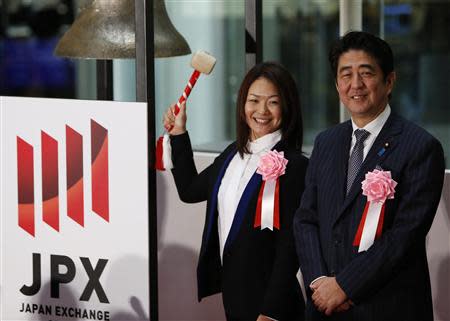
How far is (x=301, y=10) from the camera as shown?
888cm

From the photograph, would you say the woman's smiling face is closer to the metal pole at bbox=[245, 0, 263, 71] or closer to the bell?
the metal pole at bbox=[245, 0, 263, 71]

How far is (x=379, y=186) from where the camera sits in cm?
316

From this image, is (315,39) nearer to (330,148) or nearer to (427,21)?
(427,21)

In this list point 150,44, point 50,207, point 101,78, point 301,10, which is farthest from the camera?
point 301,10

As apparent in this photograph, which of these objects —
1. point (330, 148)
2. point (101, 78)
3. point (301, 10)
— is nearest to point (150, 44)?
point (330, 148)

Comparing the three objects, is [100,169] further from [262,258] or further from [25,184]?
[262,258]

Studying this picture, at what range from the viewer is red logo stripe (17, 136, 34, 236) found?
3.94 m

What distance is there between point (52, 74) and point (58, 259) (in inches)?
351

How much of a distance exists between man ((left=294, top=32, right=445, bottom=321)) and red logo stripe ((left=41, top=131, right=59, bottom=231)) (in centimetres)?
89

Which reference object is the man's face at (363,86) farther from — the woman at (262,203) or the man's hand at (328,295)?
the man's hand at (328,295)

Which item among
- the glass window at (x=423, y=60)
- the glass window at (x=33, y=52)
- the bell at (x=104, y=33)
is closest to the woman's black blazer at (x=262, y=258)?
the bell at (x=104, y=33)

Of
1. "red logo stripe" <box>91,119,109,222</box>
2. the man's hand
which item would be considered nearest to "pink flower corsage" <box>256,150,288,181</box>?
the man's hand

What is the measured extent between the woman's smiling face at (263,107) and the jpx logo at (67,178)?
510 millimetres

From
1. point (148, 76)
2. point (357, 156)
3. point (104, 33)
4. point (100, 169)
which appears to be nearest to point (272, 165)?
point (357, 156)
